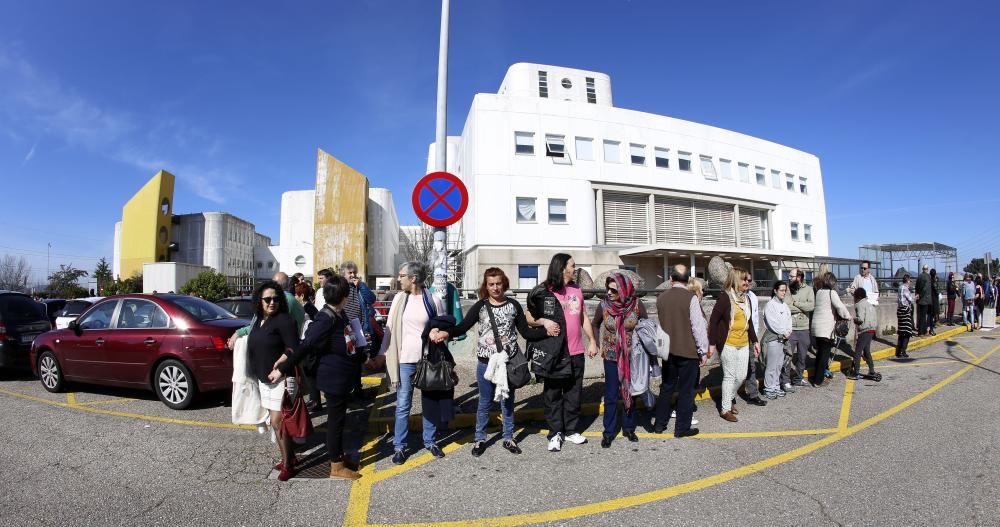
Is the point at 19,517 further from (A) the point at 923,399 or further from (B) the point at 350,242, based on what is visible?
(B) the point at 350,242

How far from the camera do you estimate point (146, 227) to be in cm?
4553

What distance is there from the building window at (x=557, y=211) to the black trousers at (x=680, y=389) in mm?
16115

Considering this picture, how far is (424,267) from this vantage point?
474cm

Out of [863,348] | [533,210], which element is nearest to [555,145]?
[533,210]

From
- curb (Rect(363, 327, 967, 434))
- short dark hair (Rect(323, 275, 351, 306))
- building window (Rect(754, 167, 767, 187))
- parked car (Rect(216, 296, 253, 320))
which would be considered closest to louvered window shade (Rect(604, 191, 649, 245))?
building window (Rect(754, 167, 767, 187))

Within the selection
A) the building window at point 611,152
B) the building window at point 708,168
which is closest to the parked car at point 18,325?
the building window at point 611,152

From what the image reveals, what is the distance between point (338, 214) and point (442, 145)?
3714cm

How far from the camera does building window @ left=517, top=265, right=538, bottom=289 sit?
65.7 feet

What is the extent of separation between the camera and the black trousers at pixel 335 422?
12.6ft

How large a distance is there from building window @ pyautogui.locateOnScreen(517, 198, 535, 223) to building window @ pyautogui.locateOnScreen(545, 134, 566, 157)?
93.8 inches

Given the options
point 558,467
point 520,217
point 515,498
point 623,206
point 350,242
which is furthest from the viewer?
point 350,242

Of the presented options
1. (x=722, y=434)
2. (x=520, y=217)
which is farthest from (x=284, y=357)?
(x=520, y=217)

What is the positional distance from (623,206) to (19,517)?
21931mm

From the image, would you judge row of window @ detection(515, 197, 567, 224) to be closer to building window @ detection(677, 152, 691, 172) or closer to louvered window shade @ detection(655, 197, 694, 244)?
louvered window shade @ detection(655, 197, 694, 244)
